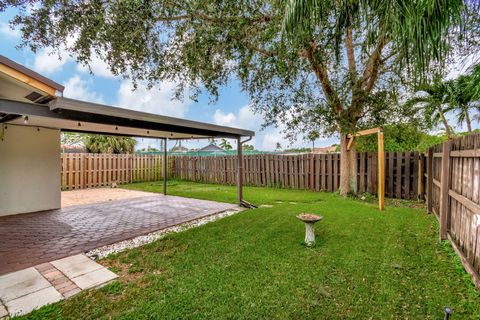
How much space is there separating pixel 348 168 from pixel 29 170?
9211 millimetres

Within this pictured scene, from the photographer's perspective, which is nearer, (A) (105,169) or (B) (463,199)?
(B) (463,199)

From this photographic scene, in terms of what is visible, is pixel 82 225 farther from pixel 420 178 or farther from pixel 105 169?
pixel 420 178

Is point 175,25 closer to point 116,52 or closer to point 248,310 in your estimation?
point 116,52

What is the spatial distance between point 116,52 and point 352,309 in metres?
6.57

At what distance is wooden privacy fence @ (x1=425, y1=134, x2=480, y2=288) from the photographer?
2.59 m

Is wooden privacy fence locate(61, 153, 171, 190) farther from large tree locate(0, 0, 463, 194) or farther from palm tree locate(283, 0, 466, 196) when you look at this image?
palm tree locate(283, 0, 466, 196)

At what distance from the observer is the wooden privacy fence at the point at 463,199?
8.51 feet

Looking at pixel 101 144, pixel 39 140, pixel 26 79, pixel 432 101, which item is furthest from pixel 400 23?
pixel 101 144

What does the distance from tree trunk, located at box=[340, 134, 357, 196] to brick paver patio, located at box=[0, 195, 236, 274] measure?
384 centimetres

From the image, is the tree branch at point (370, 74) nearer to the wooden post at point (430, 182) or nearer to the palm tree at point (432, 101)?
the palm tree at point (432, 101)

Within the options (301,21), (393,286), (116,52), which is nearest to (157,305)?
(393,286)

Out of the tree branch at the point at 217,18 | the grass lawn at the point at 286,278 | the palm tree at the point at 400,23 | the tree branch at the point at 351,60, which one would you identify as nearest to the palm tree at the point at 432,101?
the tree branch at the point at 351,60

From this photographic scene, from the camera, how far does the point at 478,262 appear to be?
249 cm

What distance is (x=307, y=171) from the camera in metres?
9.65
